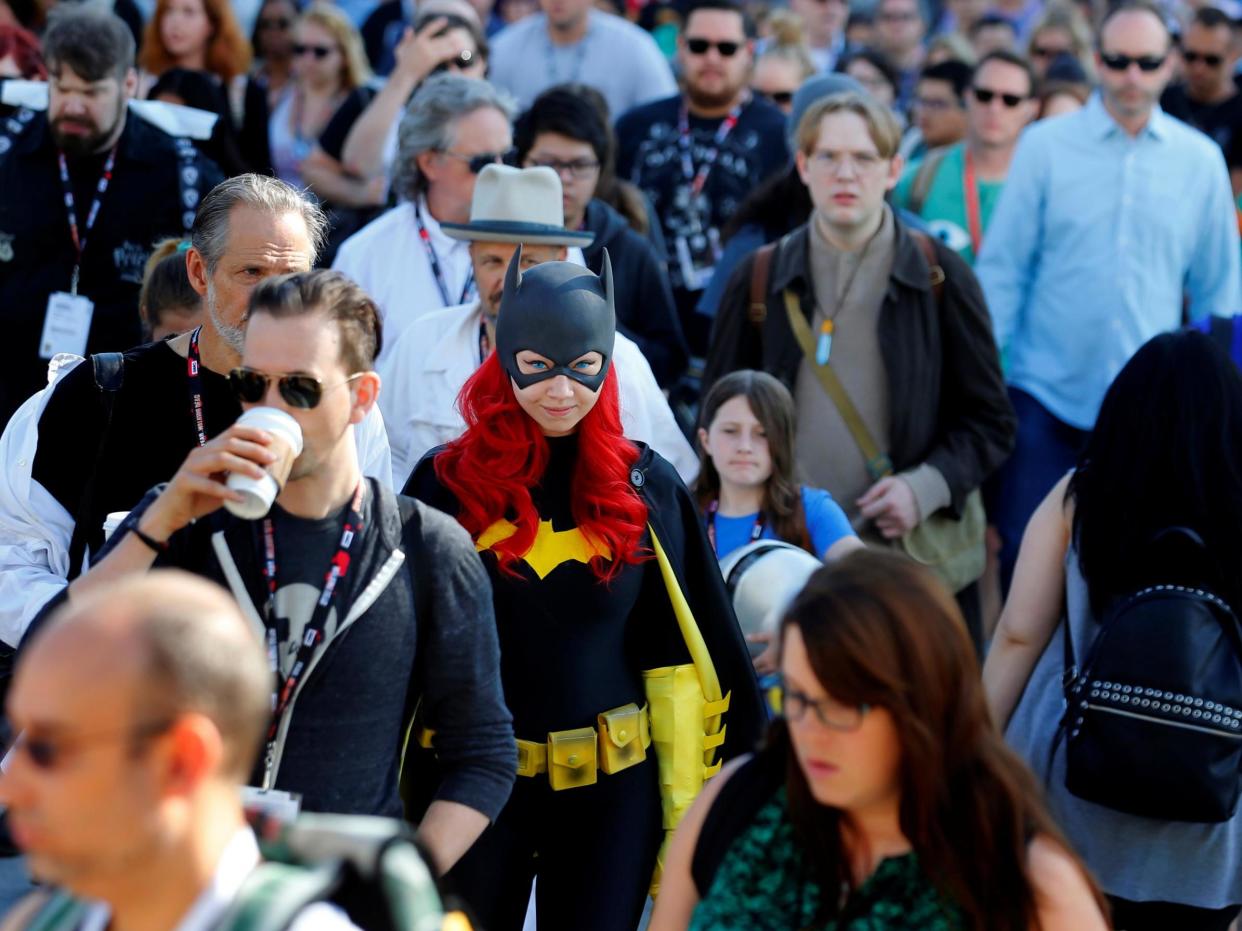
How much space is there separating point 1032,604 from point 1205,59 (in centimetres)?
665

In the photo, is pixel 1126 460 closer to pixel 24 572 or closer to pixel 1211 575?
pixel 1211 575

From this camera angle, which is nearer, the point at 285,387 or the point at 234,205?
the point at 285,387

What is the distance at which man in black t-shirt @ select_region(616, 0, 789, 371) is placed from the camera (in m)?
8.09

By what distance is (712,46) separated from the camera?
A: 8.34m

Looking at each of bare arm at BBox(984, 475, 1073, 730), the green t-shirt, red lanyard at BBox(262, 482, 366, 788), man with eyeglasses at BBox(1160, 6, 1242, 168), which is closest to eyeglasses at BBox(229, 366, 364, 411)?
red lanyard at BBox(262, 482, 366, 788)

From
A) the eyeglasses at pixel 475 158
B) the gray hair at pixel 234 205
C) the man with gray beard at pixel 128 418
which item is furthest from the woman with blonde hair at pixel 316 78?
the man with gray beard at pixel 128 418

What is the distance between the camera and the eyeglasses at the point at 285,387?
10.5 ft

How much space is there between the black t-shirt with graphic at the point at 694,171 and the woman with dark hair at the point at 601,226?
108 cm

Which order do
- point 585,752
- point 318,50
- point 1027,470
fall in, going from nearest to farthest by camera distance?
1. point 585,752
2. point 1027,470
3. point 318,50

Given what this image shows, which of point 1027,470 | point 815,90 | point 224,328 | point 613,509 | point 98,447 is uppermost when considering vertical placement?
point 815,90

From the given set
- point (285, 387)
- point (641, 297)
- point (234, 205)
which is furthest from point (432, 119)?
point (285, 387)

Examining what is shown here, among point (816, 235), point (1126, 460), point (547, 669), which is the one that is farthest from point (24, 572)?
point (816, 235)

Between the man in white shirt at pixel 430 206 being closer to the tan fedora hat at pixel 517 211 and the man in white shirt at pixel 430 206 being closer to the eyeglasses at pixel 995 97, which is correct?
the tan fedora hat at pixel 517 211

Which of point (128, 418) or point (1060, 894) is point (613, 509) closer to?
point (128, 418)
